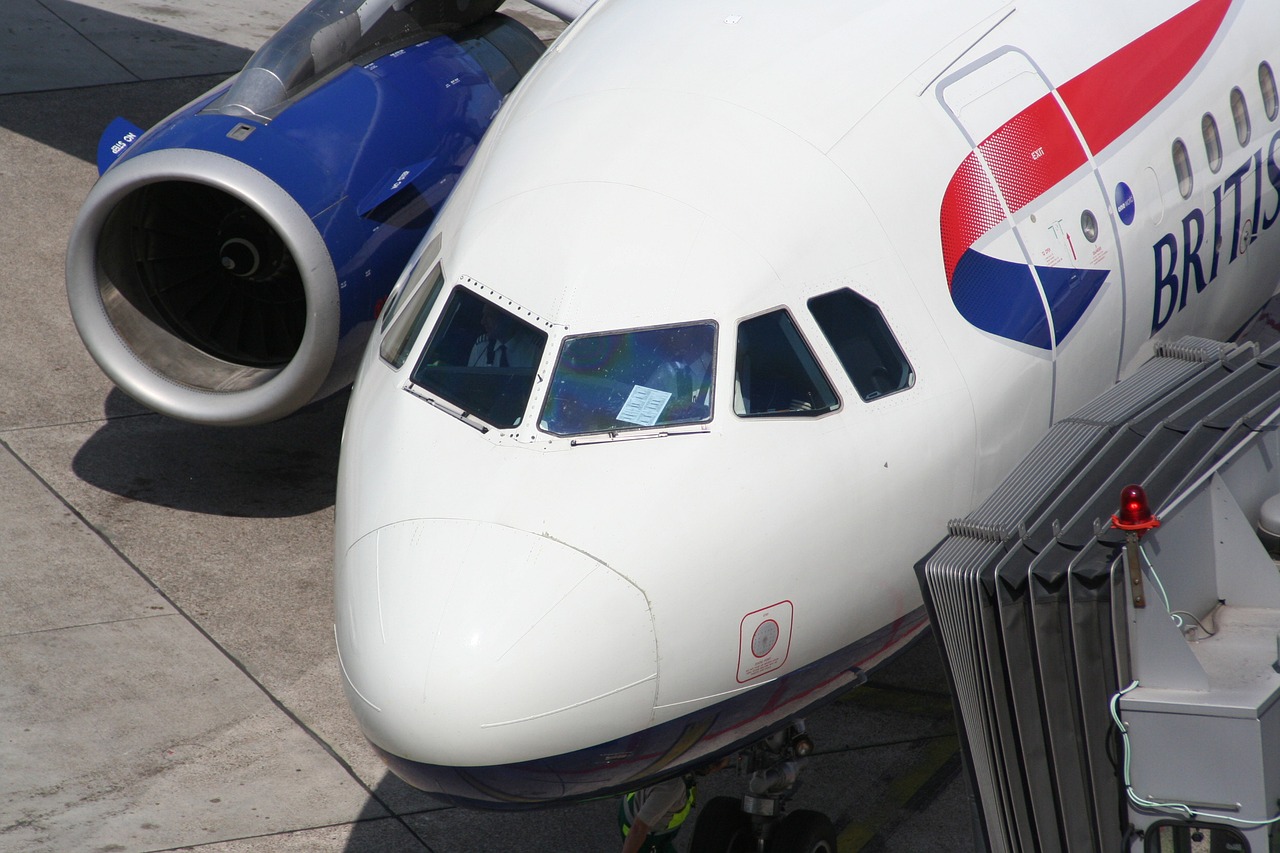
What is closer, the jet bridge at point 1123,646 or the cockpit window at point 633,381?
the jet bridge at point 1123,646

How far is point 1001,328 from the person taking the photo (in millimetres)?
6273

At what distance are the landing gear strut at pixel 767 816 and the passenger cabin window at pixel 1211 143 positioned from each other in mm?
3430

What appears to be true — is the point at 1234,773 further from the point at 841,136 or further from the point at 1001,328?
the point at 841,136

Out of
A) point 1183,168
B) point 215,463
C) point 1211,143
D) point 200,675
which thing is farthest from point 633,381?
point 215,463

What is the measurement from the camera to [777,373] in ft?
18.8

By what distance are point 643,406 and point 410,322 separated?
1.18m

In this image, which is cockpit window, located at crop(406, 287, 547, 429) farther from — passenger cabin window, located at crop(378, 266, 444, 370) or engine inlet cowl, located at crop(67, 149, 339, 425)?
engine inlet cowl, located at crop(67, 149, 339, 425)

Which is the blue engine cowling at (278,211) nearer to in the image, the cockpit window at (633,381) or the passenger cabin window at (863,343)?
the cockpit window at (633,381)

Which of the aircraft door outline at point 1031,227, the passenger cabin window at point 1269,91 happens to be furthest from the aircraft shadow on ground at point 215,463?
the passenger cabin window at point 1269,91

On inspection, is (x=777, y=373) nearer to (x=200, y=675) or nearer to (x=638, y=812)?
(x=638, y=812)

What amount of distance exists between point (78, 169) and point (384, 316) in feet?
33.0

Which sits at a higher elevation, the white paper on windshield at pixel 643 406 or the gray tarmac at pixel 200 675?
the white paper on windshield at pixel 643 406

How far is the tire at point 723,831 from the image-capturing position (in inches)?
267

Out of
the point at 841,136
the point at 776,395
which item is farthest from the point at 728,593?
the point at 841,136
